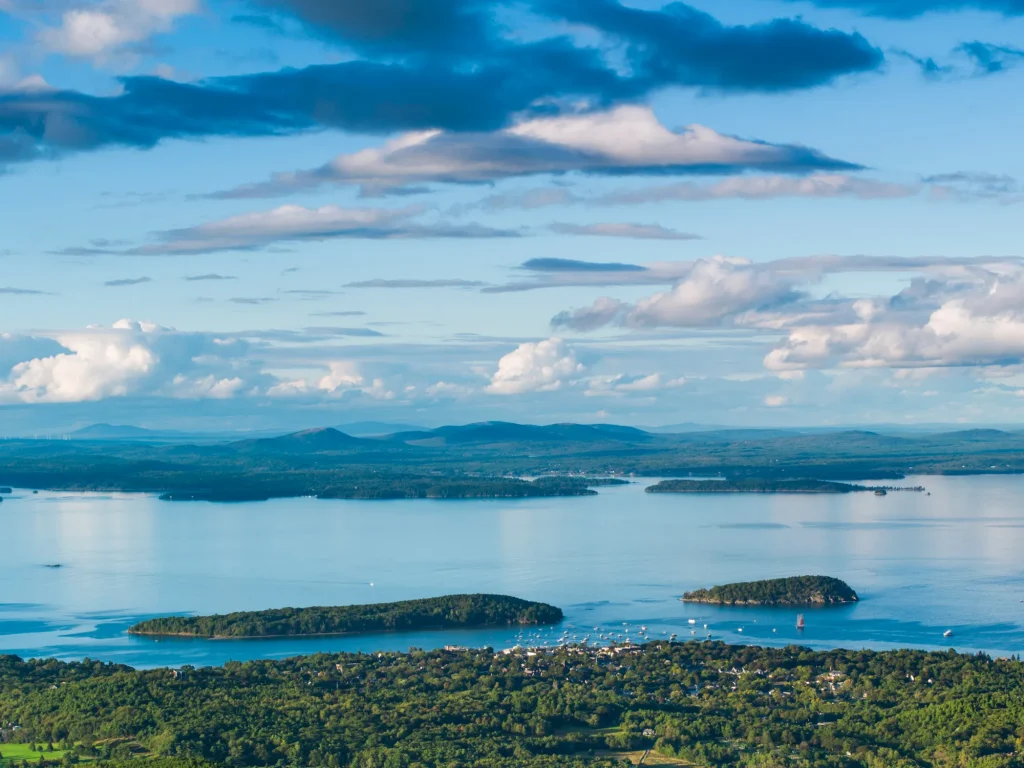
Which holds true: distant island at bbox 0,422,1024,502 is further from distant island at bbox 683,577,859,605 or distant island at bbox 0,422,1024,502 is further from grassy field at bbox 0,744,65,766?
grassy field at bbox 0,744,65,766

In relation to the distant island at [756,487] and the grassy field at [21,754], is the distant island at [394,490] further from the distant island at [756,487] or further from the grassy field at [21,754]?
the grassy field at [21,754]

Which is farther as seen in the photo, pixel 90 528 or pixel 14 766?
pixel 90 528

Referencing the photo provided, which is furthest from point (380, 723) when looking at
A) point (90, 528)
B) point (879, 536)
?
point (90, 528)

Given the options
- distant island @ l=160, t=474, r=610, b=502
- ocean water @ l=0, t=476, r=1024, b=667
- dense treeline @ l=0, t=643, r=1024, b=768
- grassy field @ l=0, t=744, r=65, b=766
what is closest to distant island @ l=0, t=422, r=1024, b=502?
distant island @ l=160, t=474, r=610, b=502

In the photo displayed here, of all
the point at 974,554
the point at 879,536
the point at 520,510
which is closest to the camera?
the point at 974,554

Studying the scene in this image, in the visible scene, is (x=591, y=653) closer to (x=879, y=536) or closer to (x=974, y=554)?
(x=974, y=554)

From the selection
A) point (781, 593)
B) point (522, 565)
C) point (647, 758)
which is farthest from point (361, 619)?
point (647, 758)

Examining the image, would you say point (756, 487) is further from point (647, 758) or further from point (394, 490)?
point (647, 758)
